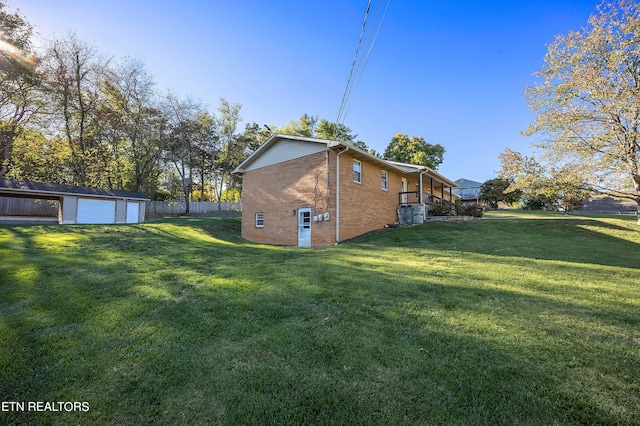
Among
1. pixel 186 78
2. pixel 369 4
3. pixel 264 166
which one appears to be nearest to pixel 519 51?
pixel 369 4

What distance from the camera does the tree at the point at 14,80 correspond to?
1792cm

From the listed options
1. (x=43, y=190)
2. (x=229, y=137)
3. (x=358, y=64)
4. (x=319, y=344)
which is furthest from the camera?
(x=229, y=137)

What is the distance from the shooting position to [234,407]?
2.15 meters

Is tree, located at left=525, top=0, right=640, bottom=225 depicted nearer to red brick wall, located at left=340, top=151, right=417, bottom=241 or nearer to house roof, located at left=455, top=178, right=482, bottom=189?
red brick wall, located at left=340, top=151, right=417, bottom=241

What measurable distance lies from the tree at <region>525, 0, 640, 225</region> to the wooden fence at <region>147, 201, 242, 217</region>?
28348 mm

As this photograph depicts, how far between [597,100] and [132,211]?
30673 mm

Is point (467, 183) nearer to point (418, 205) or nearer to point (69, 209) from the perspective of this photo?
point (418, 205)

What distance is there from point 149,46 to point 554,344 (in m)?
14.9

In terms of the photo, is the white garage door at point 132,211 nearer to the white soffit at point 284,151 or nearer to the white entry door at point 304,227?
the white soffit at point 284,151

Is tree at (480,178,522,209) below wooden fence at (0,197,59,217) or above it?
above

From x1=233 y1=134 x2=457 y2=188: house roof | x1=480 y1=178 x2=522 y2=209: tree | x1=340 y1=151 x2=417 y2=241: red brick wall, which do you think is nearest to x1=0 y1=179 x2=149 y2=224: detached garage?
x1=233 y1=134 x2=457 y2=188: house roof

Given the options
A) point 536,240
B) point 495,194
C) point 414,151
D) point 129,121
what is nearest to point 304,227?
point 536,240

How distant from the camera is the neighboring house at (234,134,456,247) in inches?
491

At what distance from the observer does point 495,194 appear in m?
32.2
